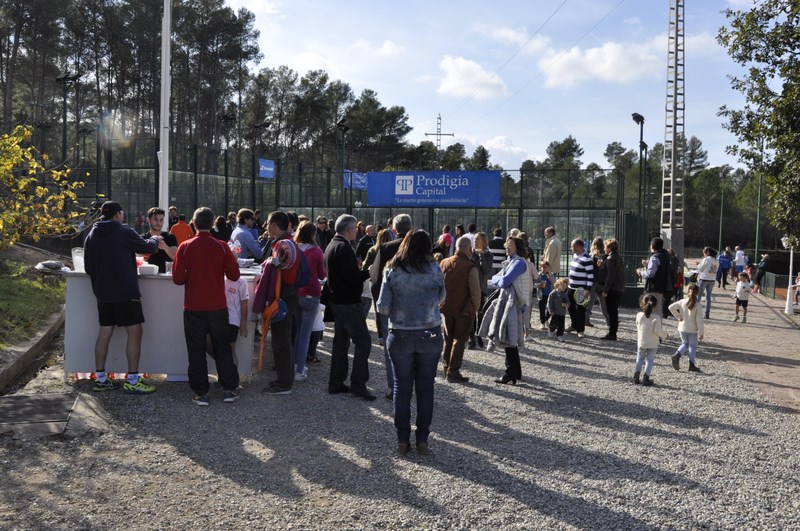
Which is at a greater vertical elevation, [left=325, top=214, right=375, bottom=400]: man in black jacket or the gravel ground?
[left=325, top=214, right=375, bottom=400]: man in black jacket

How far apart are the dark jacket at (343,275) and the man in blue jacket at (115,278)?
1658mm

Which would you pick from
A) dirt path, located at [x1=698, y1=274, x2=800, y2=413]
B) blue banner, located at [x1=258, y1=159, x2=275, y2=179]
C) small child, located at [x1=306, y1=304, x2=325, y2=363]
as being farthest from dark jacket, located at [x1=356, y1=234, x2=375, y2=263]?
blue banner, located at [x1=258, y1=159, x2=275, y2=179]

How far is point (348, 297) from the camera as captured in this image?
730 cm

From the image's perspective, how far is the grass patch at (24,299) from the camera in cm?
1016

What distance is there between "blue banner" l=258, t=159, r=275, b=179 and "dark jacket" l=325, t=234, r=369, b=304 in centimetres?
2214

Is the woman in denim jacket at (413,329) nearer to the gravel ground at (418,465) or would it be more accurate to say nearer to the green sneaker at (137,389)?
the gravel ground at (418,465)

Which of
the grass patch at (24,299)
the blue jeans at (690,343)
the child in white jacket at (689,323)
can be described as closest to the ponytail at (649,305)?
the child in white jacket at (689,323)

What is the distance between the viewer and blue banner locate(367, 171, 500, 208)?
66.4 feet

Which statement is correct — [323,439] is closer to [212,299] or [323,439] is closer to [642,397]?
[212,299]

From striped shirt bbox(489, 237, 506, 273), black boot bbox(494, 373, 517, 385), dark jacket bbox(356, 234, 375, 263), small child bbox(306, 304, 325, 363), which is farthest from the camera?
striped shirt bbox(489, 237, 506, 273)

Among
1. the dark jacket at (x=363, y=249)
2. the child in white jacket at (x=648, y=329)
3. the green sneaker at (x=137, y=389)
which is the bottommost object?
the green sneaker at (x=137, y=389)

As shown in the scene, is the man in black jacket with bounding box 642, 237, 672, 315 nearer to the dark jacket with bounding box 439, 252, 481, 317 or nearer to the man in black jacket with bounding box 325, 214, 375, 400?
the dark jacket with bounding box 439, 252, 481, 317

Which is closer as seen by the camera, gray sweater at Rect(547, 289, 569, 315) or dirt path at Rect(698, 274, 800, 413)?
dirt path at Rect(698, 274, 800, 413)

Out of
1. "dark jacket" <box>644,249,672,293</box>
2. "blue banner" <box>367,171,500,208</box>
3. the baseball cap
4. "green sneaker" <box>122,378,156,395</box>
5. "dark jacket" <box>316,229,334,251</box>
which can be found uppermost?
"blue banner" <box>367,171,500,208</box>
